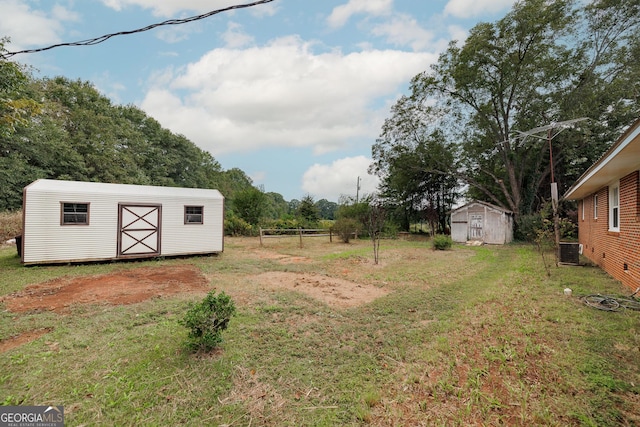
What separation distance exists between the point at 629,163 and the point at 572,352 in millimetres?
4084

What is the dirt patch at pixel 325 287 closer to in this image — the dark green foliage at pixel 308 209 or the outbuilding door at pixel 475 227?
the outbuilding door at pixel 475 227

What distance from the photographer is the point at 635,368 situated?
2.62m

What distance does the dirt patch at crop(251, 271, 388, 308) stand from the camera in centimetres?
551

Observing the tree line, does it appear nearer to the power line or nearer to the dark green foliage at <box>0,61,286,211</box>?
the dark green foliage at <box>0,61,286,211</box>

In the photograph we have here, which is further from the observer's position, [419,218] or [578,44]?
[419,218]

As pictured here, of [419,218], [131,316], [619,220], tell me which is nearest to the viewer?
[131,316]

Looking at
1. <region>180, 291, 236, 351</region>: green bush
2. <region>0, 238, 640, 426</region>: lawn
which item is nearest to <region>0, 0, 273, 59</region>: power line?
<region>180, 291, 236, 351</region>: green bush

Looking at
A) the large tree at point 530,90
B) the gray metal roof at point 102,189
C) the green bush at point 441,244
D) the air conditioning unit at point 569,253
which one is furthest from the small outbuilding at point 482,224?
the gray metal roof at point 102,189

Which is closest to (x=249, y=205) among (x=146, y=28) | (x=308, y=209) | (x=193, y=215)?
(x=308, y=209)

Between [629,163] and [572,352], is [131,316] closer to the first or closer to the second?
[572,352]

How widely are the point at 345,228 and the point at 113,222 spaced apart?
40.3 ft

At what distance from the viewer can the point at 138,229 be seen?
32.9 feet

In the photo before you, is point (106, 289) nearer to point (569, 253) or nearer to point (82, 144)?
point (569, 253)

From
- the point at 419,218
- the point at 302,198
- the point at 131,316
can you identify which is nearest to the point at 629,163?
the point at 131,316
